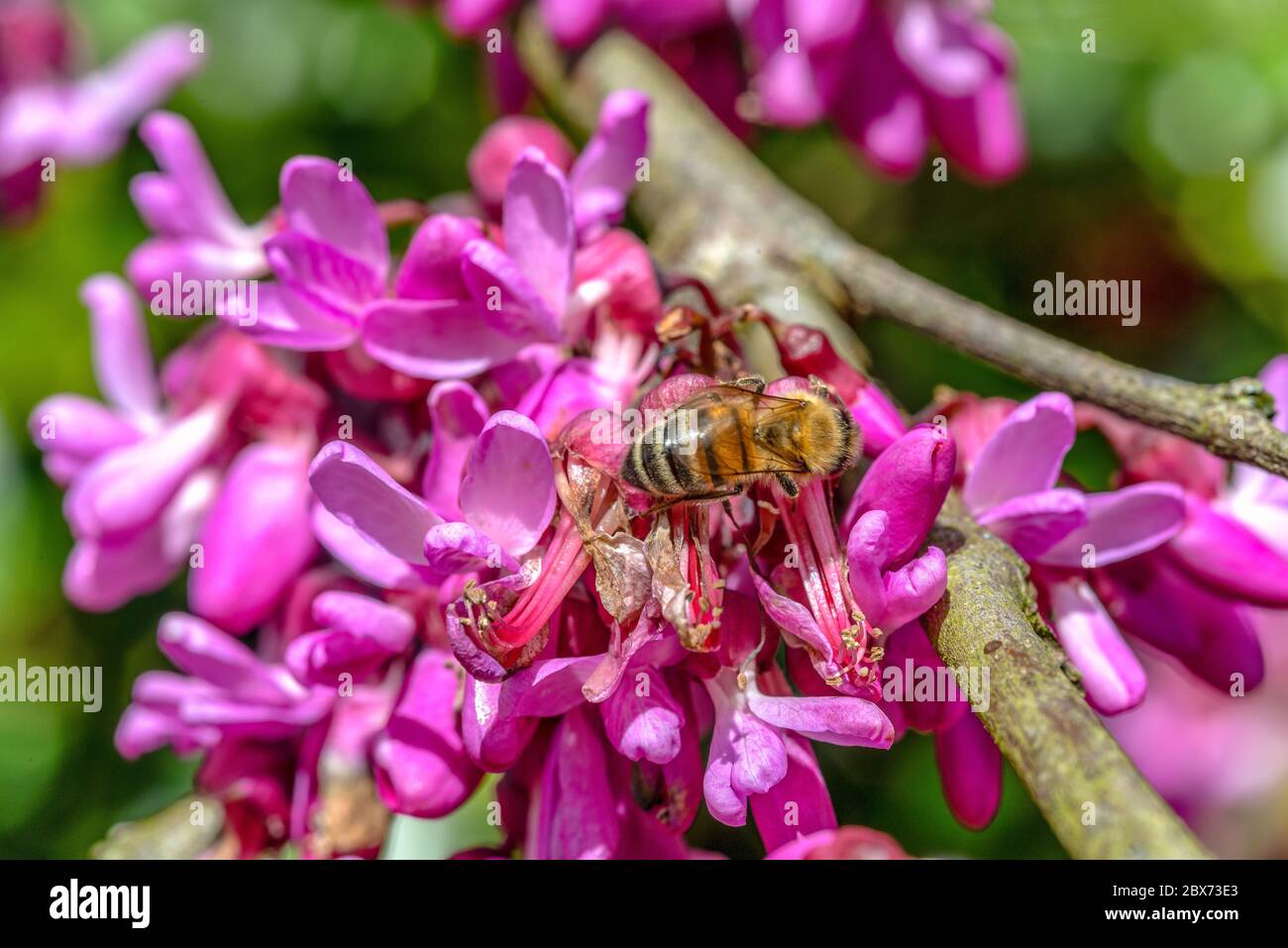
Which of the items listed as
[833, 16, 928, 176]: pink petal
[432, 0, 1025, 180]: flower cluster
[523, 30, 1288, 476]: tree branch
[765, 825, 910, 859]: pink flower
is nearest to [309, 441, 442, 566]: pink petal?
[765, 825, 910, 859]: pink flower

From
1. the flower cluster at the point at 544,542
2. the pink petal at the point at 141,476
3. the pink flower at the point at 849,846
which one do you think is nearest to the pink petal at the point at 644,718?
the flower cluster at the point at 544,542

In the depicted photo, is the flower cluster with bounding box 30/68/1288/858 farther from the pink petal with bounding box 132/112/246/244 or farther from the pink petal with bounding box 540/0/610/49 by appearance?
the pink petal with bounding box 540/0/610/49

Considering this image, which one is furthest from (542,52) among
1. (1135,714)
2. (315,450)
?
(1135,714)

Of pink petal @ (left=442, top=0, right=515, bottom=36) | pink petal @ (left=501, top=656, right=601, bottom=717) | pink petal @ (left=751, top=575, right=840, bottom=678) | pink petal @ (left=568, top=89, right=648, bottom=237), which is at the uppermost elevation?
pink petal @ (left=442, top=0, right=515, bottom=36)
